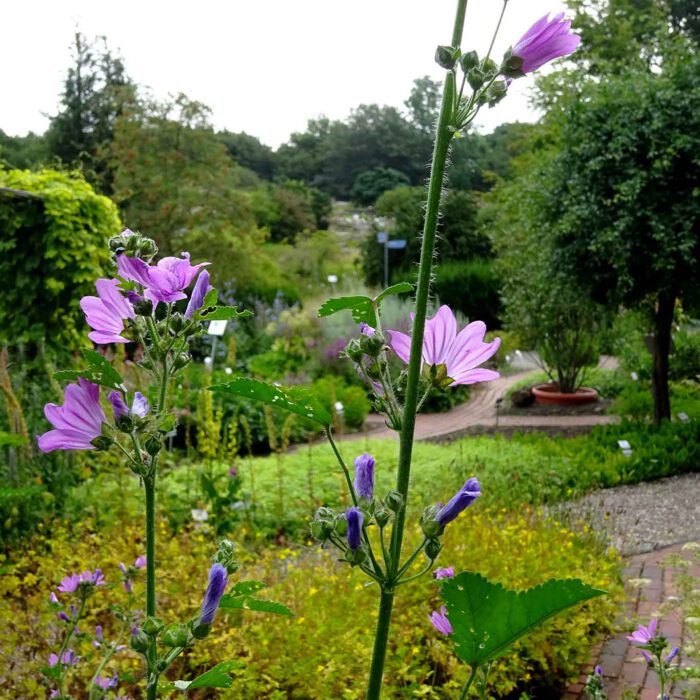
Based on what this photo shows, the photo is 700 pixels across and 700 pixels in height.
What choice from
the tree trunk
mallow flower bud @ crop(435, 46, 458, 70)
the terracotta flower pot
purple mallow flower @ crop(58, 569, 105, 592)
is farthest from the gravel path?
mallow flower bud @ crop(435, 46, 458, 70)

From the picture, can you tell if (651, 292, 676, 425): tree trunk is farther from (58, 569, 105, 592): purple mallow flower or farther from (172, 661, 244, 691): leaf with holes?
(172, 661, 244, 691): leaf with holes

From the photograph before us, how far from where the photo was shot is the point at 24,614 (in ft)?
9.80

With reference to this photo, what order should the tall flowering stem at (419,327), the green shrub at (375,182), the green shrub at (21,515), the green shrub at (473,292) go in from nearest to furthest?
the tall flowering stem at (419,327), the green shrub at (21,515), the green shrub at (473,292), the green shrub at (375,182)

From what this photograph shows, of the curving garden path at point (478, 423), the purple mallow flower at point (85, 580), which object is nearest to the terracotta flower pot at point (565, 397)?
the curving garden path at point (478, 423)

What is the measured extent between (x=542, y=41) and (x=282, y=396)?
0.41 meters

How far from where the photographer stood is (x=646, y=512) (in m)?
5.13

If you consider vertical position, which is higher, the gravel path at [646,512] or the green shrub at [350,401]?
the green shrub at [350,401]

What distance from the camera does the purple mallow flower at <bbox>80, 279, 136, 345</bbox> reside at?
866mm

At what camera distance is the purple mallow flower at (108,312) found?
A: 866 millimetres

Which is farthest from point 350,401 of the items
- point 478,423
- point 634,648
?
point 634,648

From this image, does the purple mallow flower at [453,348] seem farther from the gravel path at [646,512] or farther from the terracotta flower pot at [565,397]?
the terracotta flower pot at [565,397]

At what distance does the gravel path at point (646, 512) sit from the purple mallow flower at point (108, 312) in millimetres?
3489

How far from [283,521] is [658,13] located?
9.59 meters

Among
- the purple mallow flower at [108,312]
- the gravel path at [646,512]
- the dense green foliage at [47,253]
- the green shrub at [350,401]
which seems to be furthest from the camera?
the green shrub at [350,401]
